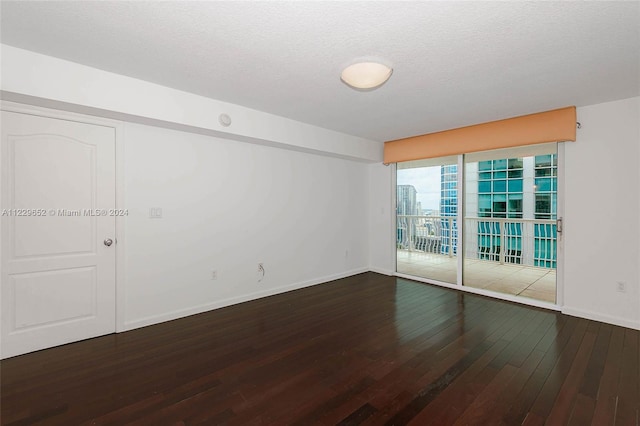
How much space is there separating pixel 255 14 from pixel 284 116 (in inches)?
81.7

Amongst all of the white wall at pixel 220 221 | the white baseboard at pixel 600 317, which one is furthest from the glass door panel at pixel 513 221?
the white wall at pixel 220 221

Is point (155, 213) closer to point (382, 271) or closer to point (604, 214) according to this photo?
point (382, 271)

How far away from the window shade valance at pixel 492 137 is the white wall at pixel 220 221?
4.00 feet

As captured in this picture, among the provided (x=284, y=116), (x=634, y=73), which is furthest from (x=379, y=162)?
(x=634, y=73)

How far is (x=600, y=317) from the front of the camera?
3281 mm

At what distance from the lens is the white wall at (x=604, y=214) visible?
10.2ft

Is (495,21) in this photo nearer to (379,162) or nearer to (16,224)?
(379,162)

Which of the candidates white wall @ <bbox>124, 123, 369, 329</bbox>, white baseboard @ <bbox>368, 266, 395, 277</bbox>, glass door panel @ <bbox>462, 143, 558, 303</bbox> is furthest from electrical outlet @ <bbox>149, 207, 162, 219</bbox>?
glass door panel @ <bbox>462, 143, 558, 303</bbox>

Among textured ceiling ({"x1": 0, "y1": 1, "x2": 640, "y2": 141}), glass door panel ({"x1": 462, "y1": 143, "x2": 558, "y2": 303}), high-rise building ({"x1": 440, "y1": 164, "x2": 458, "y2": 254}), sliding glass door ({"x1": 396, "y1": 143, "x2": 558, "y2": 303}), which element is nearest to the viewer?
textured ceiling ({"x1": 0, "y1": 1, "x2": 640, "y2": 141})

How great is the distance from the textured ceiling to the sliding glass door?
1.37 metres

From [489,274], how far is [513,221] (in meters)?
1.10

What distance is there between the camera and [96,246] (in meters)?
2.88

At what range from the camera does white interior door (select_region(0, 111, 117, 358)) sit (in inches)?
97.2

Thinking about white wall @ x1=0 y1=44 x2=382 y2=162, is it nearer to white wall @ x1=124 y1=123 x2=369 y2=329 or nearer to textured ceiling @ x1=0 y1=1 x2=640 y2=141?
textured ceiling @ x1=0 y1=1 x2=640 y2=141
